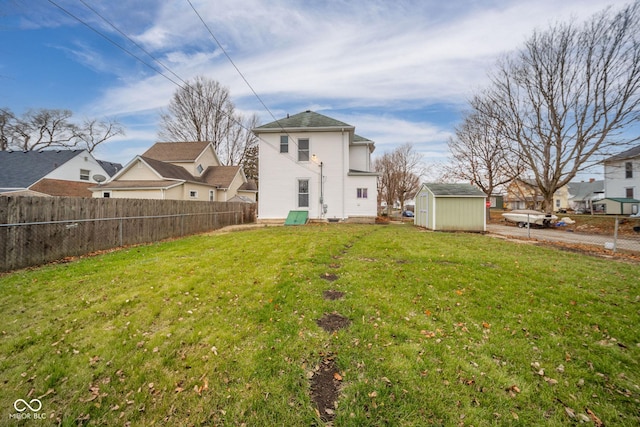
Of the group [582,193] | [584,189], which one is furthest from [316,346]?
[584,189]

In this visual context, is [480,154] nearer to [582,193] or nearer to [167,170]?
[167,170]

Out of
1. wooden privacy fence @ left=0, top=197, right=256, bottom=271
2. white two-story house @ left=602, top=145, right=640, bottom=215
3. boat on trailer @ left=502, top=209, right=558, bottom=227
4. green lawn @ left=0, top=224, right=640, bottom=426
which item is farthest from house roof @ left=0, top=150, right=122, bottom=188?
white two-story house @ left=602, top=145, right=640, bottom=215

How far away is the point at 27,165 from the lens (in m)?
21.4

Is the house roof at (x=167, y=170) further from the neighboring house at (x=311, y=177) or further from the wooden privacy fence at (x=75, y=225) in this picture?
the wooden privacy fence at (x=75, y=225)

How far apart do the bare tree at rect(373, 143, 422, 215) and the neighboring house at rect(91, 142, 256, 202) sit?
1784 centimetres

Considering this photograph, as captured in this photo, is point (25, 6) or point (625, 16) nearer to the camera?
point (25, 6)

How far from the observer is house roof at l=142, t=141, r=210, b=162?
81.2 ft

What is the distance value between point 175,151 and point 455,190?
84.2 feet

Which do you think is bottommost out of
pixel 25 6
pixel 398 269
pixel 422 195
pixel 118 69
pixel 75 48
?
pixel 398 269

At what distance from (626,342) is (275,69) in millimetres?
13227

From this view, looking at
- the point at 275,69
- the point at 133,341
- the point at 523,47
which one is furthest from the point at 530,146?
the point at 133,341

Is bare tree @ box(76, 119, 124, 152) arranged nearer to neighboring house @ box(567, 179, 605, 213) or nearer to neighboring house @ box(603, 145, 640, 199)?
neighboring house @ box(603, 145, 640, 199)

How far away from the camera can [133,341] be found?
3.39 m

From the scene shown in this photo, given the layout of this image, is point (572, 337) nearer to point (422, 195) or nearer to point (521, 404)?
point (521, 404)
